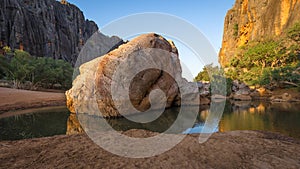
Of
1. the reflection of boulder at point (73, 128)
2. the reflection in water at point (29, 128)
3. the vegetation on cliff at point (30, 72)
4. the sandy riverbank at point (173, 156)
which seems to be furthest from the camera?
the vegetation on cliff at point (30, 72)

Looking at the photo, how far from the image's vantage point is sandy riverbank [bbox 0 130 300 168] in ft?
10.4

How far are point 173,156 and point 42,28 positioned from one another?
2639 inches

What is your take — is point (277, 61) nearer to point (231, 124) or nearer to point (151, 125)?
point (231, 124)

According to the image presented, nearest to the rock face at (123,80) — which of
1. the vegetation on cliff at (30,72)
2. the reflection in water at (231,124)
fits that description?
the reflection in water at (231,124)

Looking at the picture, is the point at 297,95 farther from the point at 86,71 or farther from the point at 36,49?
the point at 36,49

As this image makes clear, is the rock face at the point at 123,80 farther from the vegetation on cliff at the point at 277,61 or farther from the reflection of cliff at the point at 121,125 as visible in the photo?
the vegetation on cliff at the point at 277,61

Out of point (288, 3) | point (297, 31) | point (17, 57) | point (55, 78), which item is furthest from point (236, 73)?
point (17, 57)

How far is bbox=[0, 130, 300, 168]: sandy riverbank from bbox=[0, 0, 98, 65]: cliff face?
55.2 meters

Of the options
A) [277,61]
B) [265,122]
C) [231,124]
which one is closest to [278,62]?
[277,61]

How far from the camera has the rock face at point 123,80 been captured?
1006 cm

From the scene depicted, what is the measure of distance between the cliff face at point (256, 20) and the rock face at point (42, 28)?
59.4m

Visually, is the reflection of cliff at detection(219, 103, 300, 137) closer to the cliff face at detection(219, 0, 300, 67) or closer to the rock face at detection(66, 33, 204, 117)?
the rock face at detection(66, 33, 204, 117)

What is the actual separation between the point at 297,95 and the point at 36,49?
215 ft

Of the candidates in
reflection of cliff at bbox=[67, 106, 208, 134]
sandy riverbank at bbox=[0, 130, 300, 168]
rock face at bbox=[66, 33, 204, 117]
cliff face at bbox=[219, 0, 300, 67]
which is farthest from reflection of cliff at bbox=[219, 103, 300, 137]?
cliff face at bbox=[219, 0, 300, 67]
